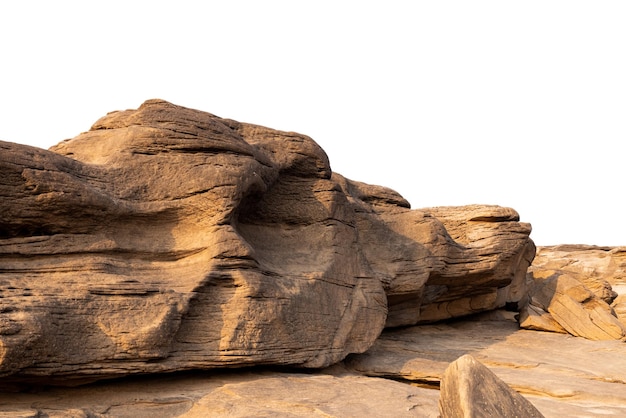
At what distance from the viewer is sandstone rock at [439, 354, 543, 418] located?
550 cm

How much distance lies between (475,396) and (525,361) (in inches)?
328

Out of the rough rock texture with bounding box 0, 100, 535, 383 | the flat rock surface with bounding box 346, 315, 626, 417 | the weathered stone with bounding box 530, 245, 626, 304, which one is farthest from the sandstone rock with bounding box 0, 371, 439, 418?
the weathered stone with bounding box 530, 245, 626, 304

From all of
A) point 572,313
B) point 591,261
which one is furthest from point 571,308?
point 591,261

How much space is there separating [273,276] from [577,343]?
9.67 meters

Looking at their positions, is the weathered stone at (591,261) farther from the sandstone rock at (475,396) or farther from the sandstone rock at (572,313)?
the sandstone rock at (475,396)

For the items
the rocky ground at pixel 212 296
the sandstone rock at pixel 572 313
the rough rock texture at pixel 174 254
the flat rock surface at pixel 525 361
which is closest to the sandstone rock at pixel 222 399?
the rocky ground at pixel 212 296

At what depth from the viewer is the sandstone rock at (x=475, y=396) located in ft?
18.0

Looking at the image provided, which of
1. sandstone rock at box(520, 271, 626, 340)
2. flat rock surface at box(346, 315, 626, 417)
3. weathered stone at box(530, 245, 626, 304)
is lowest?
flat rock surface at box(346, 315, 626, 417)

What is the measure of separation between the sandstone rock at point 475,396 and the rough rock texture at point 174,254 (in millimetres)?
4091

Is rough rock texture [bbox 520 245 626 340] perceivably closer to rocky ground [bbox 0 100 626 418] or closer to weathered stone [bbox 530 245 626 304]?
rocky ground [bbox 0 100 626 418]

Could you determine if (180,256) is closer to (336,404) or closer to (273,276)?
(273,276)

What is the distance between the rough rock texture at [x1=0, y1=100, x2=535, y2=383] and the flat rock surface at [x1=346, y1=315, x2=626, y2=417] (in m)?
1.18

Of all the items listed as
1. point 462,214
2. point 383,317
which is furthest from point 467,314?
point 383,317

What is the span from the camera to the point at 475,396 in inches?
219
